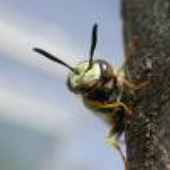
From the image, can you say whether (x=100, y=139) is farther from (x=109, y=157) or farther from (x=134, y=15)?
(x=134, y=15)

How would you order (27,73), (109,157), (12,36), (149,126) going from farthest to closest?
1. (27,73)
2. (12,36)
3. (109,157)
4. (149,126)

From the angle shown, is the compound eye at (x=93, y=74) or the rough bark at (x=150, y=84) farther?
the compound eye at (x=93, y=74)

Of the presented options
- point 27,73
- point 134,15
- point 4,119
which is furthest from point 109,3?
point 134,15

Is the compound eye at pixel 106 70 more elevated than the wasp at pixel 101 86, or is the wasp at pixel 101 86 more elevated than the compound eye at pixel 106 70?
the compound eye at pixel 106 70

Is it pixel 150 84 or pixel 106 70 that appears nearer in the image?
pixel 150 84
